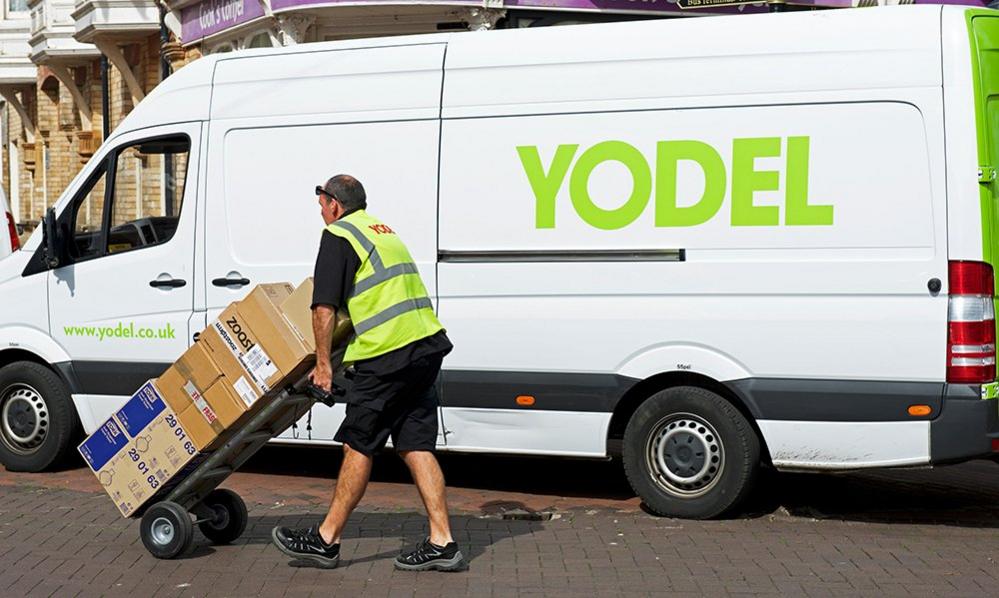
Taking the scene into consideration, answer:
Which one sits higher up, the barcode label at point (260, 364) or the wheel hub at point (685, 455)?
the barcode label at point (260, 364)

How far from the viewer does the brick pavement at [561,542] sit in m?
6.91

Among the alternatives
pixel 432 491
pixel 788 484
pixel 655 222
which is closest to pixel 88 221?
pixel 655 222

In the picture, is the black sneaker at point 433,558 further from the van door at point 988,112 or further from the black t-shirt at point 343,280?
the van door at point 988,112

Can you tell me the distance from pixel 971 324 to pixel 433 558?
8.92 ft

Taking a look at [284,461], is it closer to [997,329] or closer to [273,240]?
[273,240]

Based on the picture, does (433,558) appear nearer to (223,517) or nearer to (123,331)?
(223,517)

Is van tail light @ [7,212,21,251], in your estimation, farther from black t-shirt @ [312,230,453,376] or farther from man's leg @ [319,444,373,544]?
man's leg @ [319,444,373,544]

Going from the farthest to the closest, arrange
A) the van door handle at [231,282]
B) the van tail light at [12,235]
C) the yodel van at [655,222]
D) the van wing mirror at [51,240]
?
1. the van tail light at [12,235]
2. the van wing mirror at [51,240]
3. the van door handle at [231,282]
4. the yodel van at [655,222]

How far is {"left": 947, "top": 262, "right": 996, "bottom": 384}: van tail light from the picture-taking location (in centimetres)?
768

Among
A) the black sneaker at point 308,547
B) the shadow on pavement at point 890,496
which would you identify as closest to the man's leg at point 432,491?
the black sneaker at point 308,547

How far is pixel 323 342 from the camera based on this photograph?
6.94 m

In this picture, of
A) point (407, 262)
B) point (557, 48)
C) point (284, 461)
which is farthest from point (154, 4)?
point (407, 262)

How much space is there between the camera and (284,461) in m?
10.7

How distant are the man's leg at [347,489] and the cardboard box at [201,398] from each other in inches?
19.9
